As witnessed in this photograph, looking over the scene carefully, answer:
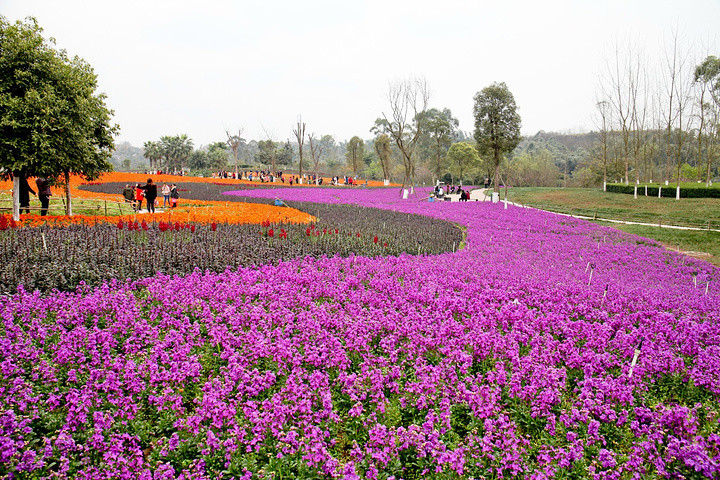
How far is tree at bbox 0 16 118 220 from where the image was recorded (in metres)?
12.7

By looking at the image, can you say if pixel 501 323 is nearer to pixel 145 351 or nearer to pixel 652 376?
pixel 652 376

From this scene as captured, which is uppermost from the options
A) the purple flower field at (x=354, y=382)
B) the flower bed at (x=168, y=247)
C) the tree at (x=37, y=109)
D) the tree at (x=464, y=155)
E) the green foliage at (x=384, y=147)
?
the green foliage at (x=384, y=147)

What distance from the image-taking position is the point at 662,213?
86.1ft

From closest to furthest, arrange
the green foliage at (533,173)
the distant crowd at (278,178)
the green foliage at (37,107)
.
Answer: the green foliage at (37,107)
the distant crowd at (278,178)
the green foliage at (533,173)

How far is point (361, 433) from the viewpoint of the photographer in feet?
11.9

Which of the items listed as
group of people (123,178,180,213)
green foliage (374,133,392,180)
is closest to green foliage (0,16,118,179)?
group of people (123,178,180,213)

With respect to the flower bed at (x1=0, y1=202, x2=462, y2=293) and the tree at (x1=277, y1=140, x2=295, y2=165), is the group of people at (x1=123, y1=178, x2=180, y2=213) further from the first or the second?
the tree at (x1=277, y1=140, x2=295, y2=165)

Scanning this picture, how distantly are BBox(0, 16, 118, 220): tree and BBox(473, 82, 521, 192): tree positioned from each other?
30.9 metres

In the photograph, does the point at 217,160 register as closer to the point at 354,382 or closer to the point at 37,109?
the point at 37,109

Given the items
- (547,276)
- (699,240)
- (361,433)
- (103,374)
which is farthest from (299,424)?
(699,240)

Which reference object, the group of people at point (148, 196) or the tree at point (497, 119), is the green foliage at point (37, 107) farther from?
the tree at point (497, 119)

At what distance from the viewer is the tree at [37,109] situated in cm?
1271

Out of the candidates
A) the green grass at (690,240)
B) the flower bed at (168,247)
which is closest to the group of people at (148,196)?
the flower bed at (168,247)

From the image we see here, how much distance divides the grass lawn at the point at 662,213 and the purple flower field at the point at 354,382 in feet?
36.0
